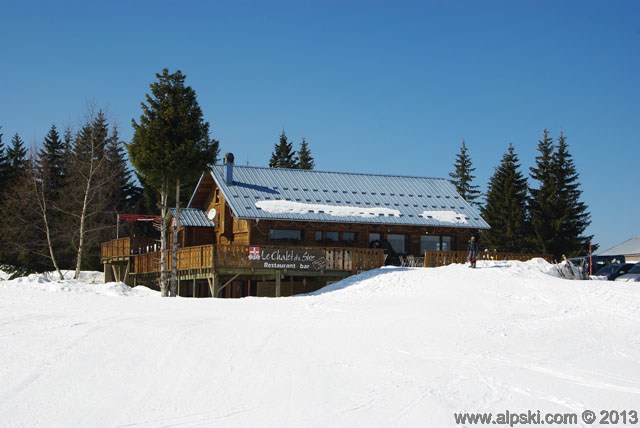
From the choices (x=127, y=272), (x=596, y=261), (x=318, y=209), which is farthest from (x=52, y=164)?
(x=596, y=261)

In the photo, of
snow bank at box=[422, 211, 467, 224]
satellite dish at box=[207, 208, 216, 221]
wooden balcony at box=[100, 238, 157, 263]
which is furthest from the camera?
wooden balcony at box=[100, 238, 157, 263]

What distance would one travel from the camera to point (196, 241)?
39.1 meters

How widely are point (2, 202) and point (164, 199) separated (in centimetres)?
2528

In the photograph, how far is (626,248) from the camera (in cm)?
6581

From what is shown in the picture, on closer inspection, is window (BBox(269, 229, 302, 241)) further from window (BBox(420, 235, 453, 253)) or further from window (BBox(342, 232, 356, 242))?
window (BBox(420, 235, 453, 253))

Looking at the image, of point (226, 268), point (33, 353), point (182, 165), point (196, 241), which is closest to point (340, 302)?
point (226, 268)

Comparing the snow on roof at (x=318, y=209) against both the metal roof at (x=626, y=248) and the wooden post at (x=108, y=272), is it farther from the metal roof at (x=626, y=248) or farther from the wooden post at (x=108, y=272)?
the metal roof at (x=626, y=248)

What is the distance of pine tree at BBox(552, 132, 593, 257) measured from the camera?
180ft

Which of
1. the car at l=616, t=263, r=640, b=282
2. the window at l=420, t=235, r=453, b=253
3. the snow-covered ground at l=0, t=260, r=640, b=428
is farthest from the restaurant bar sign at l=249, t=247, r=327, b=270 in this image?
the car at l=616, t=263, r=640, b=282

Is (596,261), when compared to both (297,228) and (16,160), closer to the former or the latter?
(297,228)

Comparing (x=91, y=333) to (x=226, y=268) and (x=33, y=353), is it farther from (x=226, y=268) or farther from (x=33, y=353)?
(x=226, y=268)

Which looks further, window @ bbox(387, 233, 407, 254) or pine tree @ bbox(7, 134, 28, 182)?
pine tree @ bbox(7, 134, 28, 182)

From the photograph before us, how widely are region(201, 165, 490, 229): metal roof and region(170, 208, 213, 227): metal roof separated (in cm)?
294

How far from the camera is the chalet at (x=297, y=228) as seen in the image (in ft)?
103
